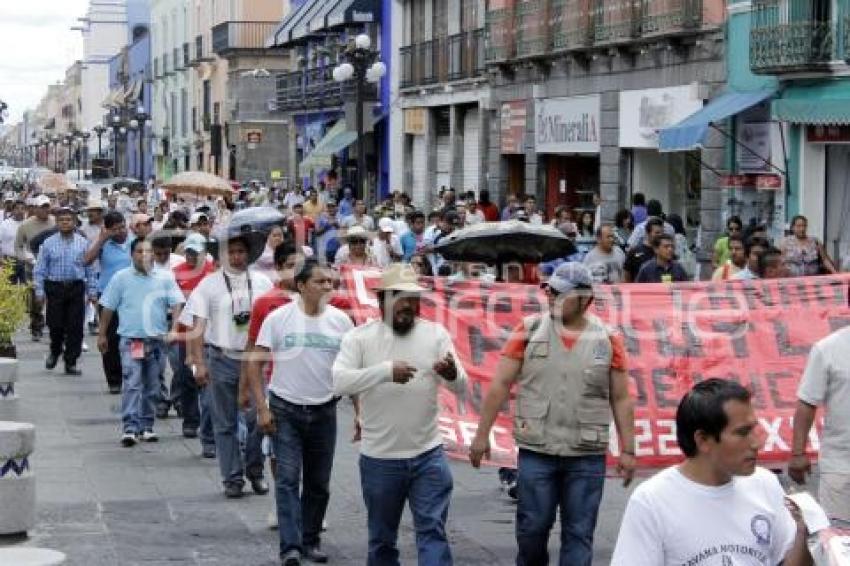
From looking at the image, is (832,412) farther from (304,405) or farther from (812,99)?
(812,99)

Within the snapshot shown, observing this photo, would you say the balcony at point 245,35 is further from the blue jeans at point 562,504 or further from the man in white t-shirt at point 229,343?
the blue jeans at point 562,504

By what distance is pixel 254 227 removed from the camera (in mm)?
14352

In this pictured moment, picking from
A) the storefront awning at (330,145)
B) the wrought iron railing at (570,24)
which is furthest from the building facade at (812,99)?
the storefront awning at (330,145)

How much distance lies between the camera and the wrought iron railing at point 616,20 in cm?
2862

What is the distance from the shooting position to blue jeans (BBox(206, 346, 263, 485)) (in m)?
11.7

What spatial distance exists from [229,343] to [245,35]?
53686 millimetres

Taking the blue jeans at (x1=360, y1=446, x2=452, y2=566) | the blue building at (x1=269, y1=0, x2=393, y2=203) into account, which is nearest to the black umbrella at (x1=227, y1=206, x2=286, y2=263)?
the blue jeans at (x1=360, y1=446, x2=452, y2=566)

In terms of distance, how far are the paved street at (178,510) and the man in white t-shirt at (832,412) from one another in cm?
199

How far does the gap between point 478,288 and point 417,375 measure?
2.40 meters

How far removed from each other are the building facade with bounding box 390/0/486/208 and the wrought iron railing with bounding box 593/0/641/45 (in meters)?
6.92

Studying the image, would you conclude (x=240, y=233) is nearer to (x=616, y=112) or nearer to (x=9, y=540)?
(x=9, y=540)

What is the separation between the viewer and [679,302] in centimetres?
1059

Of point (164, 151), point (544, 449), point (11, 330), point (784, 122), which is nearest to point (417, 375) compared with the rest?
point (544, 449)

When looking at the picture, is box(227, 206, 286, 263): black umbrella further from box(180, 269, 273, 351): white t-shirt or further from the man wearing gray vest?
the man wearing gray vest
